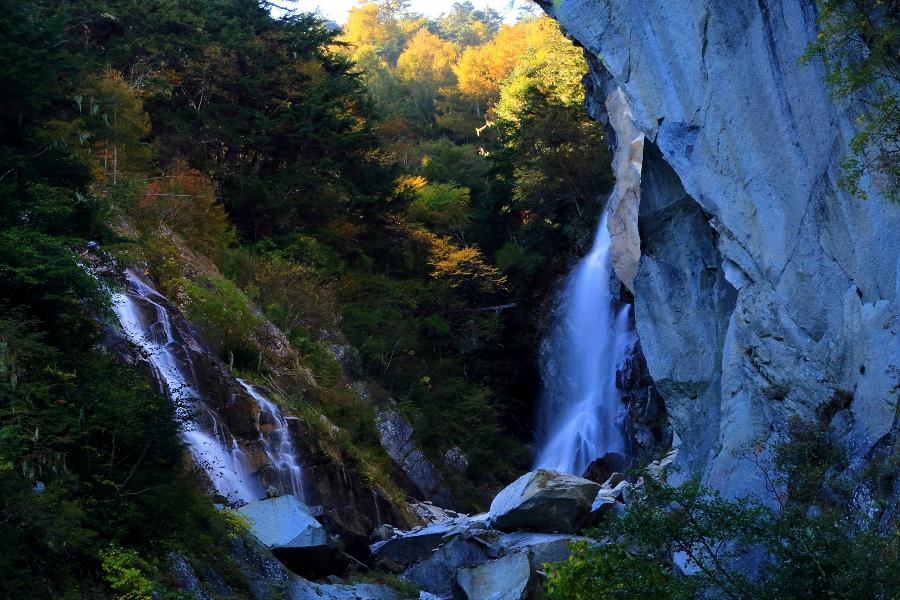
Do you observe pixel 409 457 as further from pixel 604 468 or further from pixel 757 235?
Result: pixel 757 235

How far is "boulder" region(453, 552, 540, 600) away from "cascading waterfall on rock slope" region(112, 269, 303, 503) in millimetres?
4175

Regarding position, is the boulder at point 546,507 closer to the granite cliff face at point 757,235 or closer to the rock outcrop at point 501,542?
the rock outcrop at point 501,542

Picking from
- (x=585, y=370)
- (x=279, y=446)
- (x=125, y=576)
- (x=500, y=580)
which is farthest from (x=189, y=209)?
(x=125, y=576)

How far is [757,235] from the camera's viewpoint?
15188 millimetres

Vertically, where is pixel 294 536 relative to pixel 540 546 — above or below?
below

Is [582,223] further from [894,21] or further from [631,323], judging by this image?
[894,21]

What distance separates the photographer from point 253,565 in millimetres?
13797

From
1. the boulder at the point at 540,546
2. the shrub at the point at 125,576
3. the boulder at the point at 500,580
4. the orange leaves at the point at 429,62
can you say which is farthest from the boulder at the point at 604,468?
the orange leaves at the point at 429,62

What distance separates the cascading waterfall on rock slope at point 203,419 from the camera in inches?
693

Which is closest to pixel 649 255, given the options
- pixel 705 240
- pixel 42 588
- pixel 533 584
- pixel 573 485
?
pixel 705 240

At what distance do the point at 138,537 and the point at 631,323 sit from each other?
1903cm

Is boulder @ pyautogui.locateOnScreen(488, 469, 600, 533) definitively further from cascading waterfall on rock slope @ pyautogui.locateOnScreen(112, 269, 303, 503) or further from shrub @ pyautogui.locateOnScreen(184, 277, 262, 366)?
shrub @ pyautogui.locateOnScreen(184, 277, 262, 366)

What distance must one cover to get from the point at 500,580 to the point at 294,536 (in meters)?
3.39

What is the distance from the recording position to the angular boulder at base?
617 inches
